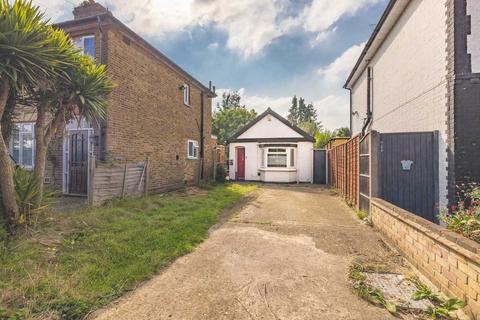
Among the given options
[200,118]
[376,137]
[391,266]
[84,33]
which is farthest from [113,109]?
[391,266]

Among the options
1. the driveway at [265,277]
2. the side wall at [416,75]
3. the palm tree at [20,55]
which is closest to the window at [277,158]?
the side wall at [416,75]

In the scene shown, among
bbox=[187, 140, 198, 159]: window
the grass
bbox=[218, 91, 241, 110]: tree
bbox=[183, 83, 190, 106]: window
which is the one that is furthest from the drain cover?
bbox=[218, 91, 241, 110]: tree

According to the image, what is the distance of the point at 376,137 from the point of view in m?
5.71

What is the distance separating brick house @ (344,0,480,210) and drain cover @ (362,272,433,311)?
2.80m

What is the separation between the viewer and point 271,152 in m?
16.2

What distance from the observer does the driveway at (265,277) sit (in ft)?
7.91

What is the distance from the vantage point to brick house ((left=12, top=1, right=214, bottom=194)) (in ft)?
25.6

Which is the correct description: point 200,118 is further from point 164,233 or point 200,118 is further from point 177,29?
point 164,233

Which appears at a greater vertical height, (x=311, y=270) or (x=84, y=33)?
(x=84, y=33)

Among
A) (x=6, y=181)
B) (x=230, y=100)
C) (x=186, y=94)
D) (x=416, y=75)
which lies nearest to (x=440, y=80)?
(x=416, y=75)

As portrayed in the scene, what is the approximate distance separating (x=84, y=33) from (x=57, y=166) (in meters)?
4.92

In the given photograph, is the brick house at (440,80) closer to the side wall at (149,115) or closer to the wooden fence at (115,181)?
the wooden fence at (115,181)

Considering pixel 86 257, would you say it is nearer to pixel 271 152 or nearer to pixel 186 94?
pixel 186 94

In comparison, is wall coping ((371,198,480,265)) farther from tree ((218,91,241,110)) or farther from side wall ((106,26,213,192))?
tree ((218,91,241,110))
